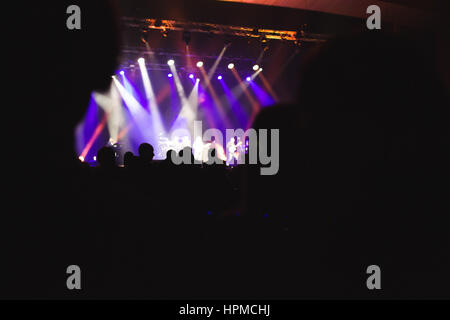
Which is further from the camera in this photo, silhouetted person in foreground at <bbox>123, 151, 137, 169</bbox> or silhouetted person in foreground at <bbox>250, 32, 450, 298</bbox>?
silhouetted person in foreground at <bbox>123, 151, 137, 169</bbox>

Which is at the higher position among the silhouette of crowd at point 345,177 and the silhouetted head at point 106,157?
the silhouetted head at point 106,157

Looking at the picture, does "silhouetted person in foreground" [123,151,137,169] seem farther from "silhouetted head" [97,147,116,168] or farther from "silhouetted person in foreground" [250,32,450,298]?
"silhouetted person in foreground" [250,32,450,298]

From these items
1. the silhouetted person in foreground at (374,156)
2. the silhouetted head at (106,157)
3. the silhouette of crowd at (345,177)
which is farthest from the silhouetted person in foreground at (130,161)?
the silhouetted person in foreground at (374,156)

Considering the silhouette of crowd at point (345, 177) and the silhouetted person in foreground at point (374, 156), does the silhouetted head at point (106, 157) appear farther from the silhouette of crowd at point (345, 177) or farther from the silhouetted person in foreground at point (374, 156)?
the silhouetted person in foreground at point (374, 156)

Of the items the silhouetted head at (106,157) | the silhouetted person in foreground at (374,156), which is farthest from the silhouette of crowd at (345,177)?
the silhouetted head at (106,157)

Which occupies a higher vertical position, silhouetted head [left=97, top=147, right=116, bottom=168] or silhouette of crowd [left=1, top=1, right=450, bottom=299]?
silhouetted head [left=97, top=147, right=116, bottom=168]

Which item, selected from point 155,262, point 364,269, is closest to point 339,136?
point 364,269

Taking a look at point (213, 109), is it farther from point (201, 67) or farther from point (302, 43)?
point (302, 43)

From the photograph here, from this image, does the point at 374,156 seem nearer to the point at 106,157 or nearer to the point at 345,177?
the point at 345,177

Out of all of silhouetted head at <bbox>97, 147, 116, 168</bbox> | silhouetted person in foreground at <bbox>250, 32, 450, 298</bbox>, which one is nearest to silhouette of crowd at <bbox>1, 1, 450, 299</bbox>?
silhouetted person in foreground at <bbox>250, 32, 450, 298</bbox>

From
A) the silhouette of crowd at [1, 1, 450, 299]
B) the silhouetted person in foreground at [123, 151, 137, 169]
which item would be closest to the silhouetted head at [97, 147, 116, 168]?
the silhouetted person in foreground at [123, 151, 137, 169]

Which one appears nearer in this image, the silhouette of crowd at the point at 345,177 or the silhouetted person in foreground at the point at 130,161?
the silhouette of crowd at the point at 345,177

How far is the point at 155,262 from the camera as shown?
4.23ft

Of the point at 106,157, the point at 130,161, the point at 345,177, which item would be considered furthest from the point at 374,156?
the point at 130,161
